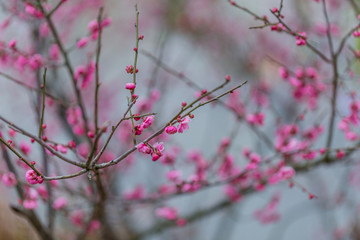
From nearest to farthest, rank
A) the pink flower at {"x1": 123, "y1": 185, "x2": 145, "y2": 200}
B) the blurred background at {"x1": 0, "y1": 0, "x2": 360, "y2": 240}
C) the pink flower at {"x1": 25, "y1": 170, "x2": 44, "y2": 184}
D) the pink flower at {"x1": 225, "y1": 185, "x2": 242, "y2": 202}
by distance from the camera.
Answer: the pink flower at {"x1": 25, "y1": 170, "x2": 44, "y2": 184} < the pink flower at {"x1": 225, "y1": 185, "x2": 242, "y2": 202} < the pink flower at {"x1": 123, "y1": 185, "x2": 145, "y2": 200} < the blurred background at {"x1": 0, "y1": 0, "x2": 360, "y2": 240}

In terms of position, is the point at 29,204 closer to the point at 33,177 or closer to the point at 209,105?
the point at 33,177

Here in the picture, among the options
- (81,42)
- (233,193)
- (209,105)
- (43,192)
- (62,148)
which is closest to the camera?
(62,148)

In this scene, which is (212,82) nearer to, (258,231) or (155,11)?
(155,11)

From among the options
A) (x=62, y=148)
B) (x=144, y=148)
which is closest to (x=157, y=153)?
(x=144, y=148)

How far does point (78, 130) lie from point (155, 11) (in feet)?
11.8

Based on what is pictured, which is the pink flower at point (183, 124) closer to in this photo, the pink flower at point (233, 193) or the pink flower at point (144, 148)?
the pink flower at point (144, 148)

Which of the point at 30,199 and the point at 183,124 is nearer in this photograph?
the point at 183,124

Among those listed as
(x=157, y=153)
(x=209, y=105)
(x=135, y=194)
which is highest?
(x=209, y=105)

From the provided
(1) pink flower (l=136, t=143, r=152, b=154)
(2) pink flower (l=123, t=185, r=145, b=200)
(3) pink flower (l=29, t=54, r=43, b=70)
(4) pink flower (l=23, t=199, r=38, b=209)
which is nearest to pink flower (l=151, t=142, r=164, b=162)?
(1) pink flower (l=136, t=143, r=152, b=154)

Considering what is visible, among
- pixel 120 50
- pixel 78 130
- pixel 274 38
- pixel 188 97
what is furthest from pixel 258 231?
pixel 78 130

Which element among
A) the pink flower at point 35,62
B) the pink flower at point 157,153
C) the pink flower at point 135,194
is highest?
the pink flower at point 35,62

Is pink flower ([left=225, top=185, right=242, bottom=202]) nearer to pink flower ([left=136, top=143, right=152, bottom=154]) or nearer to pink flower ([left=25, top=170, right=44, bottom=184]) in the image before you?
pink flower ([left=136, top=143, right=152, bottom=154])

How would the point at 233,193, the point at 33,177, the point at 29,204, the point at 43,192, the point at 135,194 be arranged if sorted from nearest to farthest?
the point at 33,177
the point at 29,204
the point at 43,192
the point at 233,193
the point at 135,194

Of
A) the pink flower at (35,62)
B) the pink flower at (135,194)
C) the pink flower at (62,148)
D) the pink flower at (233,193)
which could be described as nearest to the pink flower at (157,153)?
the pink flower at (62,148)
